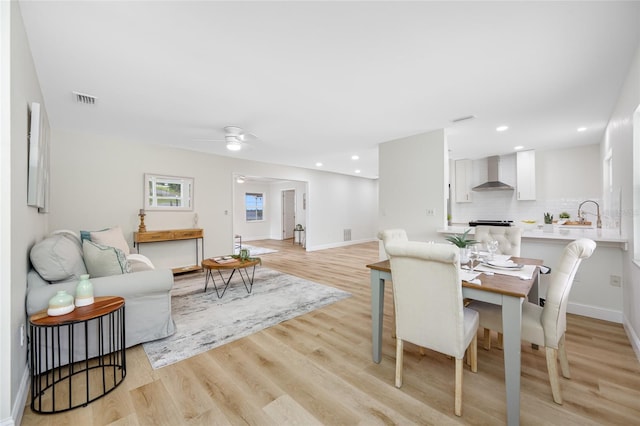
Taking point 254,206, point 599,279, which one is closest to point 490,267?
point 599,279

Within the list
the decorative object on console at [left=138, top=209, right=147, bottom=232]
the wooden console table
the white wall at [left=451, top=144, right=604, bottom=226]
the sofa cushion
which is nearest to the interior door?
the wooden console table

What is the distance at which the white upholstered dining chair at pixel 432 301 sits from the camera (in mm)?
1531

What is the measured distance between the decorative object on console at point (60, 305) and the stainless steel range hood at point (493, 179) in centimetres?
698

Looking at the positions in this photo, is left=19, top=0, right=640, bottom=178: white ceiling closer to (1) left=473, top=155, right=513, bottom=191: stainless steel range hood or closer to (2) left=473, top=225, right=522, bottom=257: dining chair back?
(2) left=473, top=225, right=522, bottom=257: dining chair back

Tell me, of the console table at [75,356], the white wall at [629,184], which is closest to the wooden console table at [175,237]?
the console table at [75,356]

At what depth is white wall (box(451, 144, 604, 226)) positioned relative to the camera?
16.5 ft

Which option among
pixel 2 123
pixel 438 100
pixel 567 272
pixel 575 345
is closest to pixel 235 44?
pixel 2 123

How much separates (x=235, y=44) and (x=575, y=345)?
12.8 feet

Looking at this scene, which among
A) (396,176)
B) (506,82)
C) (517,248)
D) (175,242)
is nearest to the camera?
(506,82)

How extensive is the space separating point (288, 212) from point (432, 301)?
917 cm

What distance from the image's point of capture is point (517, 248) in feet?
9.00

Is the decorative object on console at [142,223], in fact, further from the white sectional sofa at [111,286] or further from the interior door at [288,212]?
the interior door at [288,212]

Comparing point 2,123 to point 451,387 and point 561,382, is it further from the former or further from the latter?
point 561,382

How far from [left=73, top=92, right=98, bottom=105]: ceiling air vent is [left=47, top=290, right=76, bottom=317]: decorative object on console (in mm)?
2320
